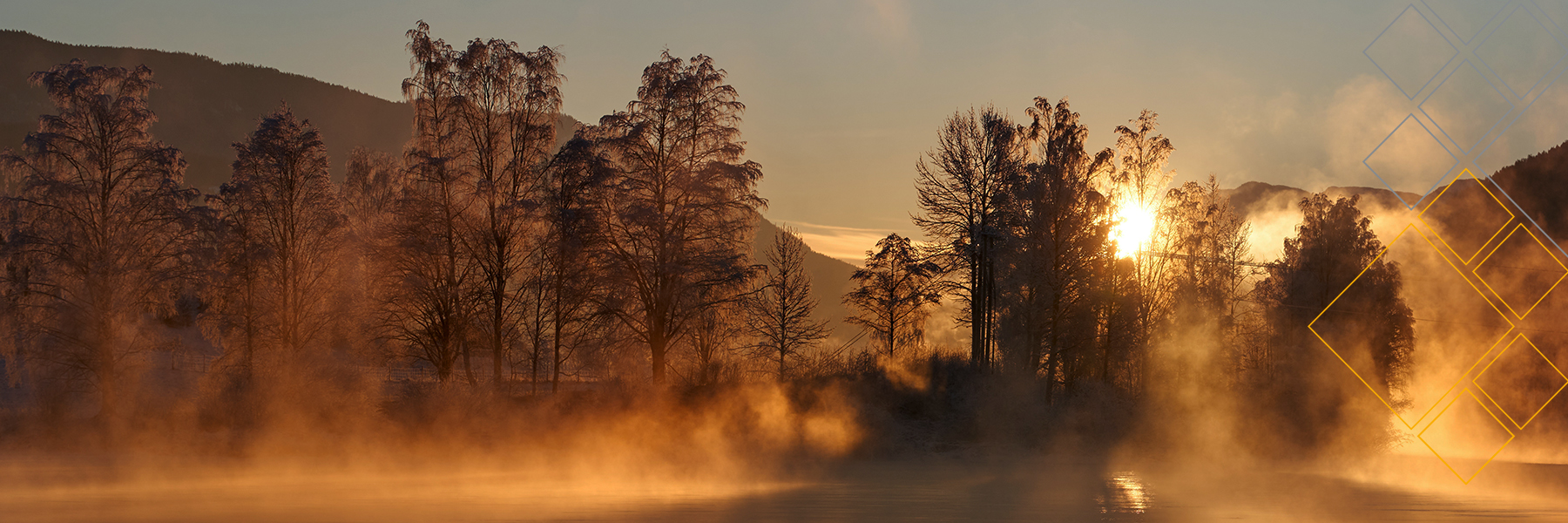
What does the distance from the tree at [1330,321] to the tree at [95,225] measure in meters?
41.9

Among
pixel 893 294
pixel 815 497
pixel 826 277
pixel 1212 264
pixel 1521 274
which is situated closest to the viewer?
pixel 815 497

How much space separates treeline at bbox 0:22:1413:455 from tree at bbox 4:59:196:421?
79mm

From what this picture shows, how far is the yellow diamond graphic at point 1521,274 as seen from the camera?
38812 millimetres

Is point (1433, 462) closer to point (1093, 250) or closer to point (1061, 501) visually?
point (1093, 250)

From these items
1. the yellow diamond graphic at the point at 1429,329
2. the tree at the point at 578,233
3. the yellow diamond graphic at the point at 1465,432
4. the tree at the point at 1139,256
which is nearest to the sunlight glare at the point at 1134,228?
the tree at the point at 1139,256

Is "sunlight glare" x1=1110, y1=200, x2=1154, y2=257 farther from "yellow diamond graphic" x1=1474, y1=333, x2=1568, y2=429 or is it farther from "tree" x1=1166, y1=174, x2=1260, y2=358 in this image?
"yellow diamond graphic" x1=1474, y1=333, x2=1568, y2=429

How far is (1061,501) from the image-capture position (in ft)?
66.5

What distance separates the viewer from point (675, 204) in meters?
32.4

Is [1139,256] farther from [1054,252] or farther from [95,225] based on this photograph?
[95,225]

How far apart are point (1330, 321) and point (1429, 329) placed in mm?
5135

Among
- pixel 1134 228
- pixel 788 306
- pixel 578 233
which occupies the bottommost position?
pixel 788 306

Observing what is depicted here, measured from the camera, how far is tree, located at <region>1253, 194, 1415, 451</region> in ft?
116

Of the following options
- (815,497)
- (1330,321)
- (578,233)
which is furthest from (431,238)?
(1330,321)

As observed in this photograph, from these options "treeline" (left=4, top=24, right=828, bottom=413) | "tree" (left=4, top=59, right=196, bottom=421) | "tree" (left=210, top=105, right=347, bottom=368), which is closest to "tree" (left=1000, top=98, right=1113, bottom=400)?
"treeline" (left=4, top=24, right=828, bottom=413)
